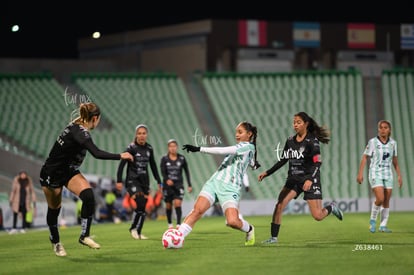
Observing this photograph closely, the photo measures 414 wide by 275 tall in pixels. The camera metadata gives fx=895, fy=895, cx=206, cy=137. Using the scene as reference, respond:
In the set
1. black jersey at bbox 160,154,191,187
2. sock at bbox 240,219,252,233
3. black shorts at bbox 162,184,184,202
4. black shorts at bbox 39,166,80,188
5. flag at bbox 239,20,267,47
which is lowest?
sock at bbox 240,219,252,233

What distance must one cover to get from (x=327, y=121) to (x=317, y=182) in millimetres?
28801

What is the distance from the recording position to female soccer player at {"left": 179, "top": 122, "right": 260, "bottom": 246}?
14.1 metres

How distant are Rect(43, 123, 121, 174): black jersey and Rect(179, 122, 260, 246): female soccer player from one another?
2.00 m

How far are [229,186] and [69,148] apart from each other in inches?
103

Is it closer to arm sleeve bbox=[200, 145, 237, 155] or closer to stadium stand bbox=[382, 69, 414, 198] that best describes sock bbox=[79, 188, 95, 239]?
arm sleeve bbox=[200, 145, 237, 155]

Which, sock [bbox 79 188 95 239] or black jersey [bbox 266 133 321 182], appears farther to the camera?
black jersey [bbox 266 133 321 182]

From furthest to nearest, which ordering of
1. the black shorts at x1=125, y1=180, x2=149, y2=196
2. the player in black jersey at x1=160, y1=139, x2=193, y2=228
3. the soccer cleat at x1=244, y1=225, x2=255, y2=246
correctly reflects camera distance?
the player in black jersey at x1=160, y1=139, x2=193, y2=228
the black shorts at x1=125, y1=180, x2=149, y2=196
the soccer cleat at x1=244, y1=225, x2=255, y2=246

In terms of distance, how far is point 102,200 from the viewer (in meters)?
35.5

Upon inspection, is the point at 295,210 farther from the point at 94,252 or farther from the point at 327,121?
the point at 94,252

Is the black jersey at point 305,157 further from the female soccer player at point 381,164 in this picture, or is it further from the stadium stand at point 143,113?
the stadium stand at point 143,113

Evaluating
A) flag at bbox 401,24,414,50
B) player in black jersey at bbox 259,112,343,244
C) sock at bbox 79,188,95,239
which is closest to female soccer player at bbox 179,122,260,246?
player in black jersey at bbox 259,112,343,244

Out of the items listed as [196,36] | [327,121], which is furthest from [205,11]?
[327,121]

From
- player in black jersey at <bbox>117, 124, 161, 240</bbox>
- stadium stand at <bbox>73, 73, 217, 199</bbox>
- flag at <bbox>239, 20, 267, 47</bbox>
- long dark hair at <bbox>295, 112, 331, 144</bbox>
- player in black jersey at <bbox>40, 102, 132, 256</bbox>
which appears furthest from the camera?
flag at <bbox>239, 20, 267, 47</bbox>

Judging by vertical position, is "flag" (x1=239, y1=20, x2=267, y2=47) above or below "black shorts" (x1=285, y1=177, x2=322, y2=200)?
above
